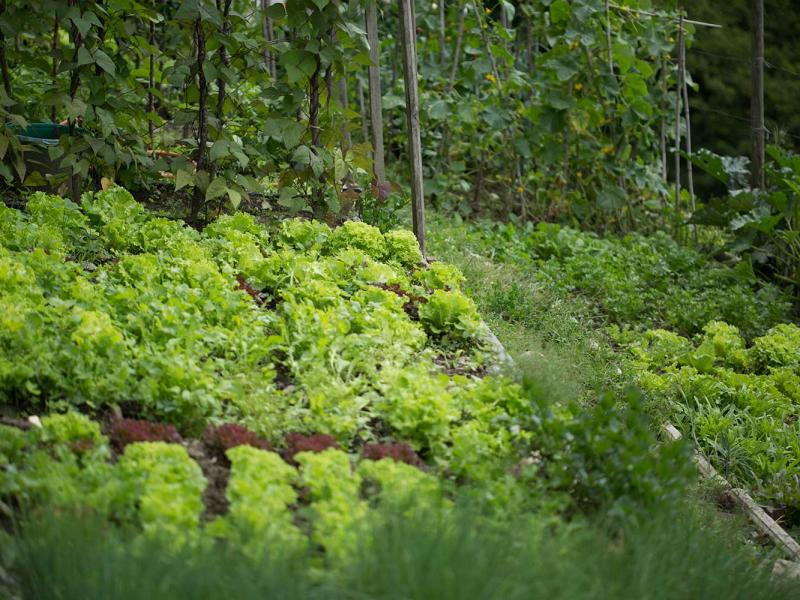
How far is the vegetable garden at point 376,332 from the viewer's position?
2.50m

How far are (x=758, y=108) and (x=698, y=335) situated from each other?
8.82ft

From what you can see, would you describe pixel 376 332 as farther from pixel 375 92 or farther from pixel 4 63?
pixel 4 63

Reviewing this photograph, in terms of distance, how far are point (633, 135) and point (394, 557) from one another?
23.8 feet

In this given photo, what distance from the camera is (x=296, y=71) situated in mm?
5406

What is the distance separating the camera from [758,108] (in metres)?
7.46

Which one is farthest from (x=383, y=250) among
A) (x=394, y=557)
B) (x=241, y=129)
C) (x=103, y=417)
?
(x=394, y=557)

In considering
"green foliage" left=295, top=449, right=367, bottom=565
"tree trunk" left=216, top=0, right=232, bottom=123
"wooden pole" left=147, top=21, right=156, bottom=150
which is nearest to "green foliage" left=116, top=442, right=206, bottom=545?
"green foliage" left=295, top=449, right=367, bottom=565

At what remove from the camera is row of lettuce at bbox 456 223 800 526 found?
4.63 m

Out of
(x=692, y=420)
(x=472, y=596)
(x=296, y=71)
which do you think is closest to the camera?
(x=472, y=596)

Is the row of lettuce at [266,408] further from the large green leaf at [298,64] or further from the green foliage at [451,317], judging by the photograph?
the large green leaf at [298,64]

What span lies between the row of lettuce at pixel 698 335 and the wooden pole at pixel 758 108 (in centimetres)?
81

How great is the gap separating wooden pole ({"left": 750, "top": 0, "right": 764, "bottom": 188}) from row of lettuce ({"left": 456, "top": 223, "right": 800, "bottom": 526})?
81cm

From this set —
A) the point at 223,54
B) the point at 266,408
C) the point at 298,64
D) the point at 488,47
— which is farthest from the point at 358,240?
the point at 488,47

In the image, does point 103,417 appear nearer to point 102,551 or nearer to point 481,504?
point 102,551
